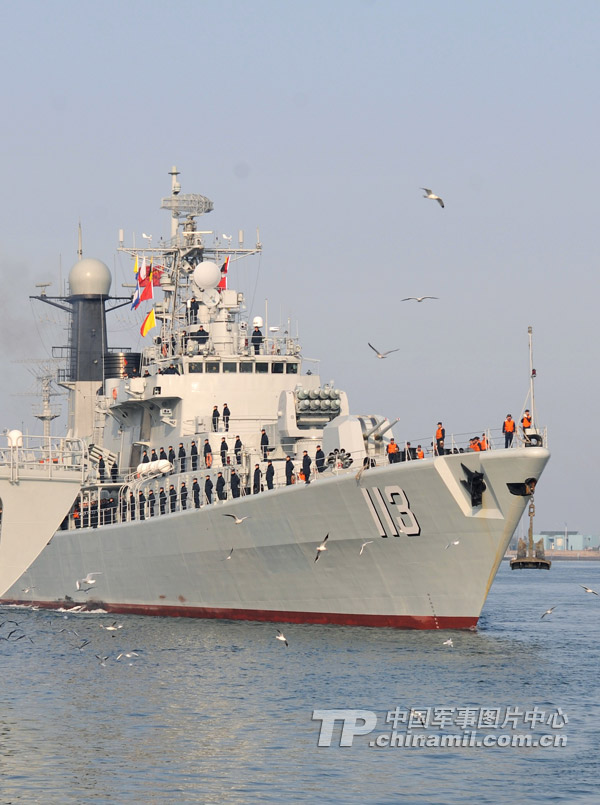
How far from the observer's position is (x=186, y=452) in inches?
1592

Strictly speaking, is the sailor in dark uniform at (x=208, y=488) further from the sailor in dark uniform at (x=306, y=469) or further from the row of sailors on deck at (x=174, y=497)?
the sailor in dark uniform at (x=306, y=469)

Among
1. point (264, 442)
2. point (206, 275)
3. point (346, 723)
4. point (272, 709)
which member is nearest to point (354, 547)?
point (264, 442)

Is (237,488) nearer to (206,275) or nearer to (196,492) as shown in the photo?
(196,492)

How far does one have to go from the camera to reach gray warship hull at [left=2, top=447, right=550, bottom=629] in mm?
29984

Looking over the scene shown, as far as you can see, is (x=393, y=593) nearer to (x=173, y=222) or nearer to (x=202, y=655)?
(x=202, y=655)

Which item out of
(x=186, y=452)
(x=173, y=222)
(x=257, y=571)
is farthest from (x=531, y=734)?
(x=173, y=222)

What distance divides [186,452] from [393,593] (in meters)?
11.1

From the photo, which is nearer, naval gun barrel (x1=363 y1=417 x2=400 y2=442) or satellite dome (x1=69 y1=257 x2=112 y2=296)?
naval gun barrel (x1=363 y1=417 x2=400 y2=442)

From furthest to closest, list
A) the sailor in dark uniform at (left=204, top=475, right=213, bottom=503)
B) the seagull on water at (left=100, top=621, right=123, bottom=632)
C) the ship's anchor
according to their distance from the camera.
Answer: the sailor in dark uniform at (left=204, top=475, right=213, bottom=503)
the seagull on water at (left=100, top=621, right=123, bottom=632)
the ship's anchor

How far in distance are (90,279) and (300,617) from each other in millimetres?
24123

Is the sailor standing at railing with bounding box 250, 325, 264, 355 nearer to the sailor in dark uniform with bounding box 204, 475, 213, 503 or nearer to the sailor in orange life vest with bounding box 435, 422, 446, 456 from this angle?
the sailor in dark uniform with bounding box 204, 475, 213, 503

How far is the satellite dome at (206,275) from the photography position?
43062 millimetres

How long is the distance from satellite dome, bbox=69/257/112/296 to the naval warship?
0.08m

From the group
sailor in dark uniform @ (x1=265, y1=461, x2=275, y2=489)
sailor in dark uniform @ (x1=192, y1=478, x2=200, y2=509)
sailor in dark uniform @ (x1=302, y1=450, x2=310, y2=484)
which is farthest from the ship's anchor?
sailor in dark uniform @ (x1=192, y1=478, x2=200, y2=509)
